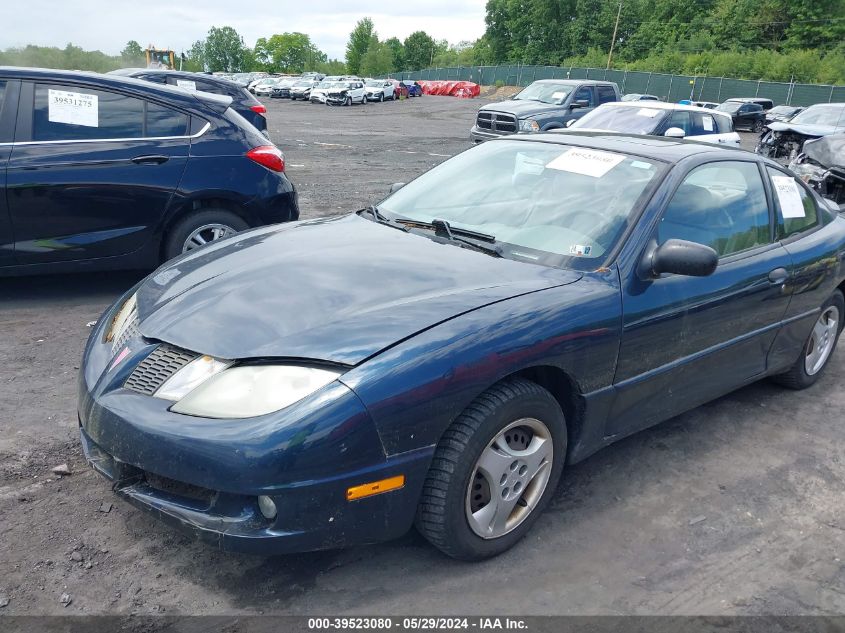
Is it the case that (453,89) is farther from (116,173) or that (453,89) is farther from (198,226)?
(116,173)

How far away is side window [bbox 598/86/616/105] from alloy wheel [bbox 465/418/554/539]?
1658 centimetres

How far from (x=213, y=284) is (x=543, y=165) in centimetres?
177

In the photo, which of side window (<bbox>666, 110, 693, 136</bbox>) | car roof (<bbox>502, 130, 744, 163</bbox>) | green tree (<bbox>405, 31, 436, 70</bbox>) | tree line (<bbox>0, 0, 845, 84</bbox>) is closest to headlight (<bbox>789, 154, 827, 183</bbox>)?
side window (<bbox>666, 110, 693, 136</bbox>)

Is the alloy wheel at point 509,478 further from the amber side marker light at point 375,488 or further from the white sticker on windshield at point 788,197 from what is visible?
the white sticker on windshield at point 788,197

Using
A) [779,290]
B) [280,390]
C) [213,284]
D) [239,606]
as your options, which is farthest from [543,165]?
[239,606]

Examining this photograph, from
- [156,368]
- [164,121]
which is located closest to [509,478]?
[156,368]

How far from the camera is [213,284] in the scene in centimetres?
312

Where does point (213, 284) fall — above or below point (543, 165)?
below

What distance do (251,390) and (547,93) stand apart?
16905 mm

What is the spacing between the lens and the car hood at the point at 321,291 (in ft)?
8.58

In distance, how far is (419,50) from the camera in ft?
395

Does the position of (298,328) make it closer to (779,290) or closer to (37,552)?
(37,552)

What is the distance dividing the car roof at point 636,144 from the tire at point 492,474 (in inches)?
60.5

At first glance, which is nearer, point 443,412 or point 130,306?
point 443,412
